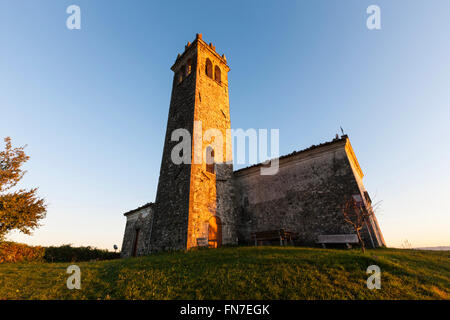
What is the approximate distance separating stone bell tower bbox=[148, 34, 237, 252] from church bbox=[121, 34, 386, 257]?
58 millimetres

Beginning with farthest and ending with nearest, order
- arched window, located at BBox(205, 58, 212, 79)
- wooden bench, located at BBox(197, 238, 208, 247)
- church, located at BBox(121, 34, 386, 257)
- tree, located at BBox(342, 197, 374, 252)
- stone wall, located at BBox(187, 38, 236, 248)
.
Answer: arched window, located at BBox(205, 58, 212, 79)
stone wall, located at BBox(187, 38, 236, 248)
church, located at BBox(121, 34, 386, 257)
wooden bench, located at BBox(197, 238, 208, 247)
tree, located at BBox(342, 197, 374, 252)

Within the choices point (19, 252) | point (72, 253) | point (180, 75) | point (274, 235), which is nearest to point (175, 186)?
point (274, 235)

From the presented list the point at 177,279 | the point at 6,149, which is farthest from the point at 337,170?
the point at 6,149

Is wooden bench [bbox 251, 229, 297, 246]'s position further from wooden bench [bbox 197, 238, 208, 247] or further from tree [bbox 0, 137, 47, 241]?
tree [bbox 0, 137, 47, 241]

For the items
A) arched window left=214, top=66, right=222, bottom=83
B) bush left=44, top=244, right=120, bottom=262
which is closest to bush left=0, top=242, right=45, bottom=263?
bush left=44, top=244, right=120, bottom=262

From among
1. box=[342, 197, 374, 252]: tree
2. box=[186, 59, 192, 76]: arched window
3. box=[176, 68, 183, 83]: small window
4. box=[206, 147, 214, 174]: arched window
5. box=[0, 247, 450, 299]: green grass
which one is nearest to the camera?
box=[0, 247, 450, 299]: green grass

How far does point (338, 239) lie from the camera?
395 inches

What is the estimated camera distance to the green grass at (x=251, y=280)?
4.74 meters

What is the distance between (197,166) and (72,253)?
14.2m

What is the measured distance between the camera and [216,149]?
14688mm

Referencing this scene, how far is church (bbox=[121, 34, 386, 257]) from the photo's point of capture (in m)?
11.2
